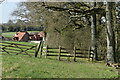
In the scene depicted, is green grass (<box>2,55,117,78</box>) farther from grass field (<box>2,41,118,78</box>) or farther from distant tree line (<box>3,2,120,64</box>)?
distant tree line (<box>3,2,120,64</box>)

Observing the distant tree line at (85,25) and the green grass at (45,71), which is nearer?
the green grass at (45,71)

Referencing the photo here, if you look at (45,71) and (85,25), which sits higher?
(85,25)

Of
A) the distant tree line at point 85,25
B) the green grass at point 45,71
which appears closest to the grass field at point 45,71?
the green grass at point 45,71

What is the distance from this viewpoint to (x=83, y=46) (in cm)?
1883

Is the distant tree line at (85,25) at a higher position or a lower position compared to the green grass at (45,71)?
higher

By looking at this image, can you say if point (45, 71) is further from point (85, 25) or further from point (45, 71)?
point (85, 25)

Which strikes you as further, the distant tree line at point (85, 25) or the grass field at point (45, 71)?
the distant tree line at point (85, 25)

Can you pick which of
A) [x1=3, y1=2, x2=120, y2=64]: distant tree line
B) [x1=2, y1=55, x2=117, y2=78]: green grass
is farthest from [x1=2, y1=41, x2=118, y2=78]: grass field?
[x1=3, y1=2, x2=120, y2=64]: distant tree line

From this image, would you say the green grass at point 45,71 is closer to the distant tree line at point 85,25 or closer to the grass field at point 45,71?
the grass field at point 45,71

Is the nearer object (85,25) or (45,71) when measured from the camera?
(45,71)

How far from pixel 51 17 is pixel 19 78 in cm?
1570

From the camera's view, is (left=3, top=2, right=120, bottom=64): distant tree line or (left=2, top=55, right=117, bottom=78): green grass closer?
(left=2, top=55, right=117, bottom=78): green grass

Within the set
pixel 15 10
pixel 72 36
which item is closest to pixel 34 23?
pixel 15 10

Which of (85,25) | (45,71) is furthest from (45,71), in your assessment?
(85,25)
